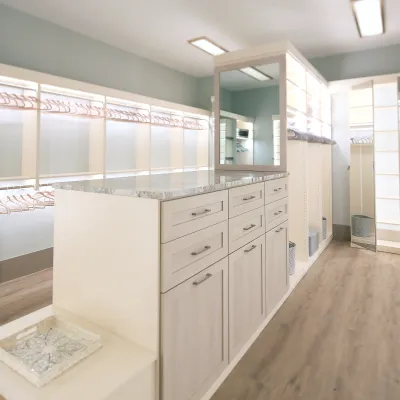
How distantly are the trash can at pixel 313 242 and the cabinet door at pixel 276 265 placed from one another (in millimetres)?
A: 1139

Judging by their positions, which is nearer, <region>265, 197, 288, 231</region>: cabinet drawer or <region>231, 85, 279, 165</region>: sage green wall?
<region>265, 197, 288, 231</region>: cabinet drawer

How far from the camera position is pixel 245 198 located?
196 centimetres

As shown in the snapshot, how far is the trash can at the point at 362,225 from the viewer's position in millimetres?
4562

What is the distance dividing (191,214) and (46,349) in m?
0.76

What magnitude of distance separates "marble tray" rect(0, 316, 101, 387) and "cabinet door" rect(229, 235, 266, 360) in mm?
787

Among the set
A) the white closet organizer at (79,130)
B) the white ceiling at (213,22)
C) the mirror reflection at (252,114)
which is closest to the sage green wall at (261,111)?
the mirror reflection at (252,114)

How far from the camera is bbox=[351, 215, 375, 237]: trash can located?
15.0 feet

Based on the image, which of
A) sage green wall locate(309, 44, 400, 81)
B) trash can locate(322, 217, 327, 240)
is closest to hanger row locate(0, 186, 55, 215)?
trash can locate(322, 217, 327, 240)

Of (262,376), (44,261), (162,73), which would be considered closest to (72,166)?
(44,261)

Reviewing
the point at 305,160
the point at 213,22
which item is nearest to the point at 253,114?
the point at 305,160

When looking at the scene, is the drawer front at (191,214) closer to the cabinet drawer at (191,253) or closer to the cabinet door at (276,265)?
the cabinet drawer at (191,253)

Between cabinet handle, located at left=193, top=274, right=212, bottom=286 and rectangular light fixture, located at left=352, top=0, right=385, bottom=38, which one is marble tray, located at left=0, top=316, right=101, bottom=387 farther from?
rectangular light fixture, located at left=352, top=0, right=385, bottom=38

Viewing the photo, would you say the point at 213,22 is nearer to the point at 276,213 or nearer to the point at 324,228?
the point at 276,213

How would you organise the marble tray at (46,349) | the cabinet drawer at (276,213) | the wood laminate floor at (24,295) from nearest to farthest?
the marble tray at (46,349) → the cabinet drawer at (276,213) → the wood laminate floor at (24,295)
